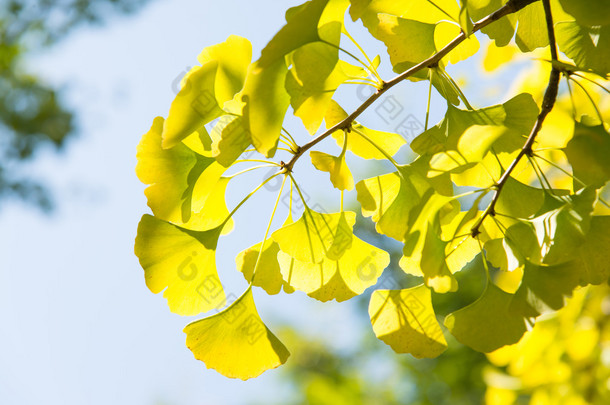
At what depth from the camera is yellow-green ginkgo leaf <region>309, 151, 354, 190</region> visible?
0.44 metres

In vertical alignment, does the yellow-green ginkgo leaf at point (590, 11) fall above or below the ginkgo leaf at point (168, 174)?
below

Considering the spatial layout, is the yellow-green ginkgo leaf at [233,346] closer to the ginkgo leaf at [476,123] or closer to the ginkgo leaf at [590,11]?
the ginkgo leaf at [476,123]

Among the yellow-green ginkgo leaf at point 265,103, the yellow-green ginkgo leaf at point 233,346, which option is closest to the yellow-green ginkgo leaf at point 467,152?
the yellow-green ginkgo leaf at point 265,103

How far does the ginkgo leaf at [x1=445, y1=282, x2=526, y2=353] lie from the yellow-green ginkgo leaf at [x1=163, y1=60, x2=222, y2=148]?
23 cm

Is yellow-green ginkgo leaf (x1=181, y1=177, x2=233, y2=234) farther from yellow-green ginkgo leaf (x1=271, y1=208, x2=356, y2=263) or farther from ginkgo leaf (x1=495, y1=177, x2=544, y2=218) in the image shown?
ginkgo leaf (x1=495, y1=177, x2=544, y2=218)

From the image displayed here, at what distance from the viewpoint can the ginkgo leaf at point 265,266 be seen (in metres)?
0.48

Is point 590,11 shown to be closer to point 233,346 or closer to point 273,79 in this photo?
point 273,79

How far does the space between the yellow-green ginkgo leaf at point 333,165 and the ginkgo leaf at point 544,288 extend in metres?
0.15

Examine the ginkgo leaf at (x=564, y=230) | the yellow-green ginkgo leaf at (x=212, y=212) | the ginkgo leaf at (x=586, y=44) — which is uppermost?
the yellow-green ginkgo leaf at (x=212, y=212)

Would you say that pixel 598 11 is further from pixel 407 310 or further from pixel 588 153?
pixel 407 310

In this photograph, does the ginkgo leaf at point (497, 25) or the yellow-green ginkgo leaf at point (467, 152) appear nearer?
the yellow-green ginkgo leaf at point (467, 152)

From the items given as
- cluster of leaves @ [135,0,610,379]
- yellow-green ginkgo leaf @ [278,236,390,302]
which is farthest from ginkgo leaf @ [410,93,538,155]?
yellow-green ginkgo leaf @ [278,236,390,302]

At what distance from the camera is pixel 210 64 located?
1.22ft

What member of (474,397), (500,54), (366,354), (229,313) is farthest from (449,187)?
(366,354)
